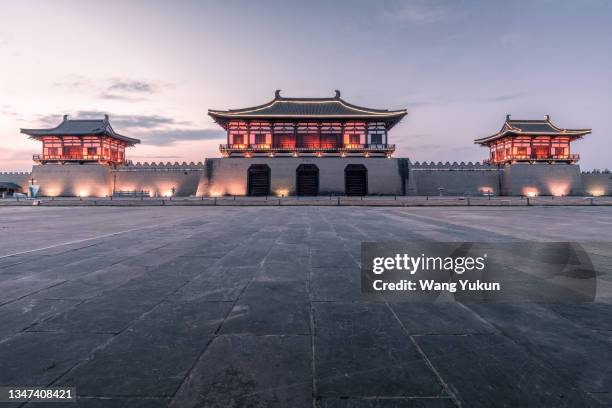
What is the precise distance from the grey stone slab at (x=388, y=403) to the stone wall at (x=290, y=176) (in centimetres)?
2958

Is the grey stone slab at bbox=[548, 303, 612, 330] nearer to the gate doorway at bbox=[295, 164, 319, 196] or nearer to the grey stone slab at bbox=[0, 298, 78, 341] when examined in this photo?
the grey stone slab at bbox=[0, 298, 78, 341]

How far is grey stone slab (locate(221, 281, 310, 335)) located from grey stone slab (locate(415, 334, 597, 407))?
854 millimetres

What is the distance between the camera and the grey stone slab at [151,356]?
53.8 inches

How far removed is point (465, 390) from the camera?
134 cm

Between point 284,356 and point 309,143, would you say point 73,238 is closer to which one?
point 284,356

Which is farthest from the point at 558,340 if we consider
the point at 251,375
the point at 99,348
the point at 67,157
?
the point at 67,157

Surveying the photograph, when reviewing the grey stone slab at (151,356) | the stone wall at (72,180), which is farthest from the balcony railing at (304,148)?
the grey stone slab at (151,356)

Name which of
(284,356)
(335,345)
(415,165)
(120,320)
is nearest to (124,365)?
(120,320)

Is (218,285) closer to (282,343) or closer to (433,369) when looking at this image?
(282,343)

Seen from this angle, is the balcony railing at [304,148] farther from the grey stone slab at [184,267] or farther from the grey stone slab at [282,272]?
the grey stone slab at [282,272]

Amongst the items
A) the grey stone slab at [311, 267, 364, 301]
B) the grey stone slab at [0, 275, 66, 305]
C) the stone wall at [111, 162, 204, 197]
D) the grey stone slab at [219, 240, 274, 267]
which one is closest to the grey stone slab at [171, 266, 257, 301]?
the grey stone slab at [219, 240, 274, 267]

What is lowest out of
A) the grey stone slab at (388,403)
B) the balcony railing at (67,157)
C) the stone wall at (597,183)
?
the grey stone slab at (388,403)

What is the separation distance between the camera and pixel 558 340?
1804mm

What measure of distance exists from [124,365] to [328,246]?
145 inches
